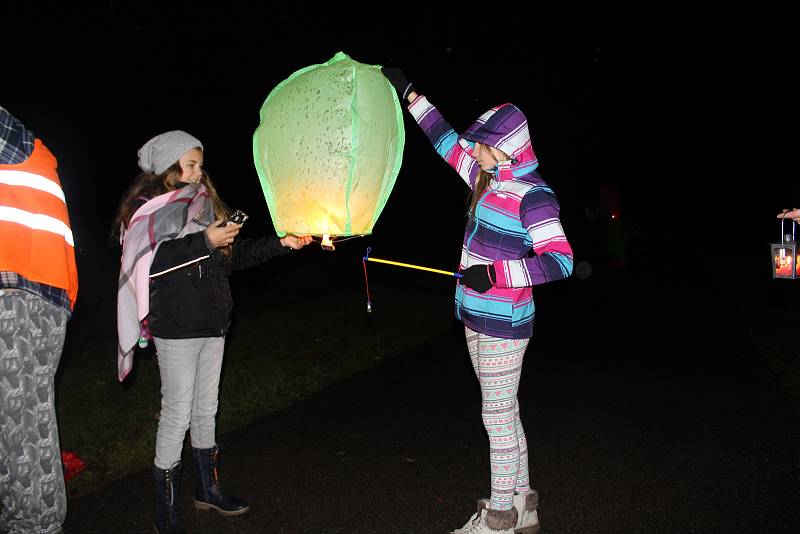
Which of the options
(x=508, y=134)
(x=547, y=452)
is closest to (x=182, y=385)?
(x=508, y=134)

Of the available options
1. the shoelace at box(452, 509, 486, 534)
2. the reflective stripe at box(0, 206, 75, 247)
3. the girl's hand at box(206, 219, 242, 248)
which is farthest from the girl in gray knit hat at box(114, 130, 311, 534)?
the shoelace at box(452, 509, 486, 534)

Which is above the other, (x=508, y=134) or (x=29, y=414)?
(x=508, y=134)

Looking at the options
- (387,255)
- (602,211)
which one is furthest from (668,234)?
(387,255)

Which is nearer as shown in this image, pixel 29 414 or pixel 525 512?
pixel 29 414

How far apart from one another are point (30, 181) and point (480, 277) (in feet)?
6.21

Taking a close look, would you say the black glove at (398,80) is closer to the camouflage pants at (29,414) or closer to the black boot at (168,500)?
the camouflage pants at (29,414)

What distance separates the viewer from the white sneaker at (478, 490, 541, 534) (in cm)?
347

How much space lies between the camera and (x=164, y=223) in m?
3.14

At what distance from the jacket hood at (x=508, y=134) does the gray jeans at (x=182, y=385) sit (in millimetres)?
1649

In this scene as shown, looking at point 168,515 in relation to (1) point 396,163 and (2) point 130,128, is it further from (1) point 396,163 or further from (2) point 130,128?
(2) point 130,128

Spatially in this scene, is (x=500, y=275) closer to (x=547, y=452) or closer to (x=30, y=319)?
(x=30, y=319)

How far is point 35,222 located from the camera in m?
2.71

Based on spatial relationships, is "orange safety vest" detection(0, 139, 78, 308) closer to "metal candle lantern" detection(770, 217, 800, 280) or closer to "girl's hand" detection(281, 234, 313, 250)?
"girl's hand" detection(281, 234, 313, 250)

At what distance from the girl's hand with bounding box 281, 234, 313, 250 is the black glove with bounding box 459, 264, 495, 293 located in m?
0.74
